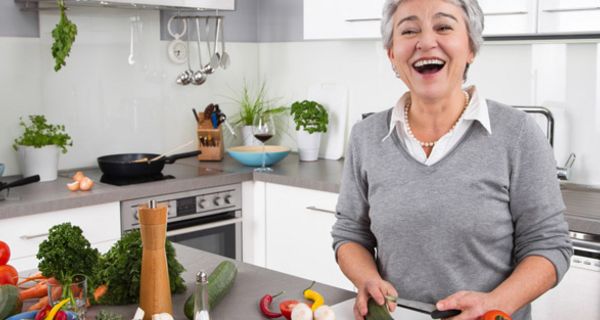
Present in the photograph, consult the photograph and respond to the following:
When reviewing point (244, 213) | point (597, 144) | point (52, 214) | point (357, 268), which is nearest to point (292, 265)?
point (244, 213)

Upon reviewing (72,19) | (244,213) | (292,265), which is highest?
(72,19)

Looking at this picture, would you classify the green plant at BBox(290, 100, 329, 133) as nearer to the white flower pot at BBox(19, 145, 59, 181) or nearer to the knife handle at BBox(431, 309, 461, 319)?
the white flower pot at BBox(19, 145, 59, 181)

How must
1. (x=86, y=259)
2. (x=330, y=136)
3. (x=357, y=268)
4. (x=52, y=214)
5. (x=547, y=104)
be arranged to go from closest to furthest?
(x=86, y=259), (x=357, y=268), (x=52, y=214), (x=547, y=104), (x=330, y=136)

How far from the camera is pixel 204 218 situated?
3.59 m

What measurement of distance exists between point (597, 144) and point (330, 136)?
56.0 inches

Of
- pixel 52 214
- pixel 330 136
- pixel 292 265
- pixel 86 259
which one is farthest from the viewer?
pixel 330 136

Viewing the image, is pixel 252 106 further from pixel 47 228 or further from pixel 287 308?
pixel 287 308

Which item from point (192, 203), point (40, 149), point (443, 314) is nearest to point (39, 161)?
point (40, 149)

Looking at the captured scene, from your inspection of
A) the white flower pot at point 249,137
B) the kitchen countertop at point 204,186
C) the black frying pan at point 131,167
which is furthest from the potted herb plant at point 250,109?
the black frying pan at point 131,167

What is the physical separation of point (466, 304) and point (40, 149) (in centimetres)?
237

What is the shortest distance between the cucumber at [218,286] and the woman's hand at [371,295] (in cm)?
30

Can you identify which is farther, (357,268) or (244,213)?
(244,213)

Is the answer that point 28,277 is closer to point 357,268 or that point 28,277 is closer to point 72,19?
point 357,268

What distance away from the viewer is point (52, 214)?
9.89 feet
